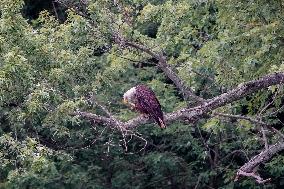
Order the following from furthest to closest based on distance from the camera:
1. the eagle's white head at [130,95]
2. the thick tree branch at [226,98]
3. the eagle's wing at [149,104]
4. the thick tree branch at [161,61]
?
the thick tree branch at [161,61] < the eagle's white head at [130,95] < the eagle's wing at [149,104] < the thick tree branch at [226,98]

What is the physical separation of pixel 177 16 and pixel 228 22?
25.4 inches

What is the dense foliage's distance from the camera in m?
6.32

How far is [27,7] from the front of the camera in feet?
38.8

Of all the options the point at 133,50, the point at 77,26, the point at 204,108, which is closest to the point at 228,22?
the point at 133,50

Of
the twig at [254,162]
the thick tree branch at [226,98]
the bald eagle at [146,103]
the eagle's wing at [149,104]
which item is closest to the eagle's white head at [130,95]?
the bald eagle at [146,103]

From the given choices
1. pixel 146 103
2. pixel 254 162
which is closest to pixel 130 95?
pixel 146 103

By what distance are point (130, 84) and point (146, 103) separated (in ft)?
11.0

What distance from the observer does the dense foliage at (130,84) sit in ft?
20.7

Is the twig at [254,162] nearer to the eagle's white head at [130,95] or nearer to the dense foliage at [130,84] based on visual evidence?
the dense foliage at [130,84]

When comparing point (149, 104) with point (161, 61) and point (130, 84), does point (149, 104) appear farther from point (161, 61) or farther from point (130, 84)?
point (130, 84)

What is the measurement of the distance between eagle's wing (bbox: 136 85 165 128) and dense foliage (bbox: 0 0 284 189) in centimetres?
35

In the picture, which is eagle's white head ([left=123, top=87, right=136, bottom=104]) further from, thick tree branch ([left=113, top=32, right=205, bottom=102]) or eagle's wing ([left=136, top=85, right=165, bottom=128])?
thick tree branch ([left=113, top=32, right=205, bottom=102])

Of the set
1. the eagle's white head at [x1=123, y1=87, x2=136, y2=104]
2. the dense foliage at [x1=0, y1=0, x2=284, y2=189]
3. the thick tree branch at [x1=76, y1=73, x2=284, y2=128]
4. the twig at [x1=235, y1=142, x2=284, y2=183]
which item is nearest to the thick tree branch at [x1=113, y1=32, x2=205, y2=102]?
the dense foliage at [x1=0, y1=0, x2=284, y2=189]

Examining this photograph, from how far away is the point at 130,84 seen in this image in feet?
30.2
